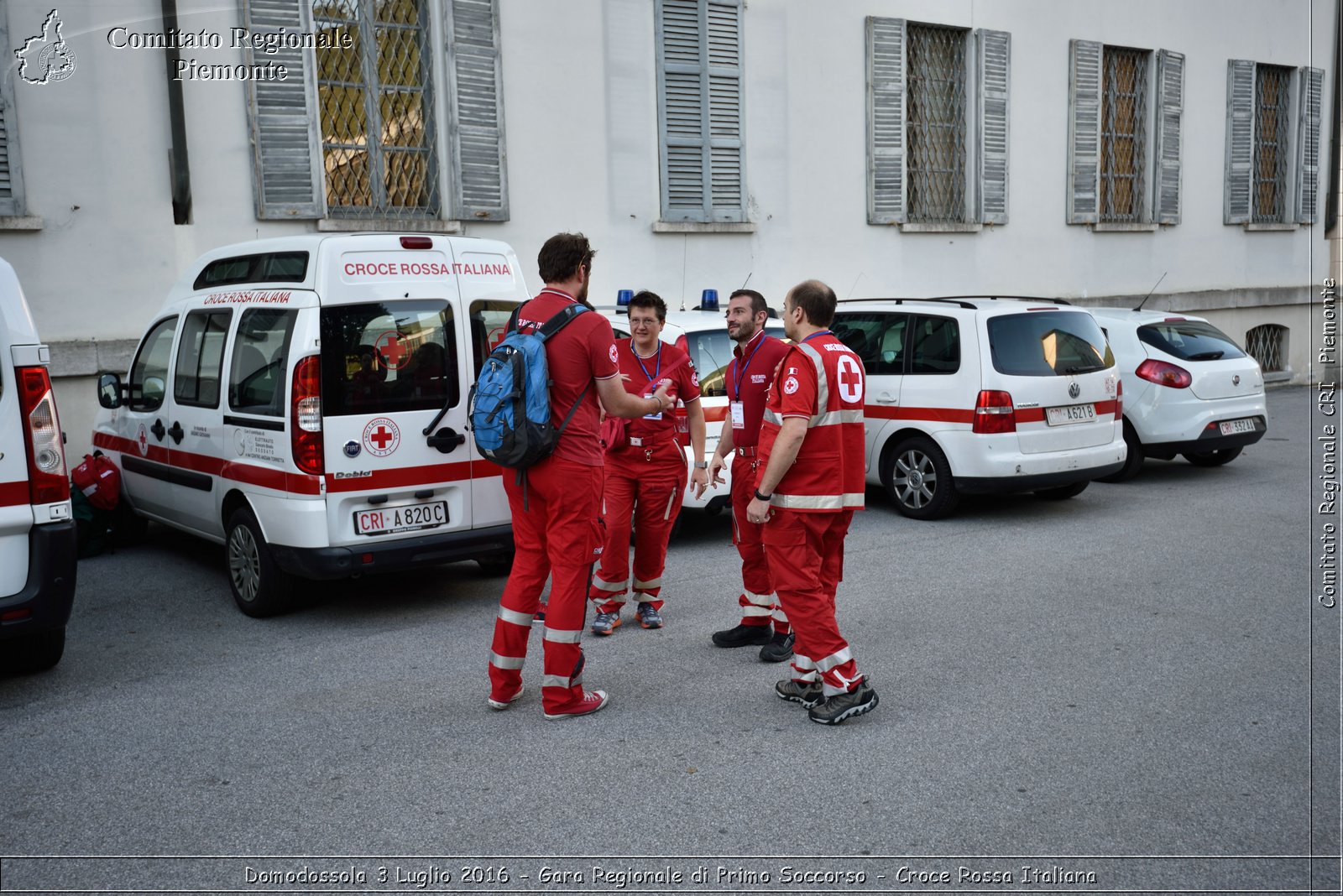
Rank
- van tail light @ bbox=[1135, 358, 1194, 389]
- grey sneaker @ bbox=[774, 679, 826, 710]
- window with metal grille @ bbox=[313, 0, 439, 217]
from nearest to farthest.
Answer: grey sneaker @ bbox=[774, 679, 826, 710] < van tail light @ bbox=[1135, 358, 1194, 389] < window with metal grille @ bbox=[313, 0, 439, 217]

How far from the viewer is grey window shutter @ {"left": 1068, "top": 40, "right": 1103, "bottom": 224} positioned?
50.3 feet

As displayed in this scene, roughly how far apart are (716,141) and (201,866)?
10212mm

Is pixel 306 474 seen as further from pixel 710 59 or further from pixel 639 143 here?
pixel 710 59

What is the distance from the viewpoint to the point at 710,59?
12258 millimetres

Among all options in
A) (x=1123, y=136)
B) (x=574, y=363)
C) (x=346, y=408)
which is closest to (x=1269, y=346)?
(x=1123, y=136)

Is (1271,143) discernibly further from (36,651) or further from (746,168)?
(36,651)

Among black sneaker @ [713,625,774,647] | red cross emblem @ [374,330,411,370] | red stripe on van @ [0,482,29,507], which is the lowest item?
black sneaker @ [713,625,774,647]

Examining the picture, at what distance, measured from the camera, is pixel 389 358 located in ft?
19.7

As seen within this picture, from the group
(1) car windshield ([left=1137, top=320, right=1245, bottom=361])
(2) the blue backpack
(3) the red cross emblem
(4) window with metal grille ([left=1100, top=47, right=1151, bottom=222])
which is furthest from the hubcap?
(4) window with metal grille ([left=1100, top=47, right=1151, bottom=222])

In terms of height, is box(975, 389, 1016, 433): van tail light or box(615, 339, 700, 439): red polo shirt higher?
box(615, 339, 700, 439): red polo shirt

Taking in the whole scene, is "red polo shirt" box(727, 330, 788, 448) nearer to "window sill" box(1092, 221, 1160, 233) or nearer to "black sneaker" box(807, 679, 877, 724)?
"black sneaker" box(807, 679, 877, 724)

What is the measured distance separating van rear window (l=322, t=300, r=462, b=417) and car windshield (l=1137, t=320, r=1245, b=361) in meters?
6.89

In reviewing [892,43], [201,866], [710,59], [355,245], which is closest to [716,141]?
[710,59]

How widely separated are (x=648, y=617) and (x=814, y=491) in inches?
67.7
